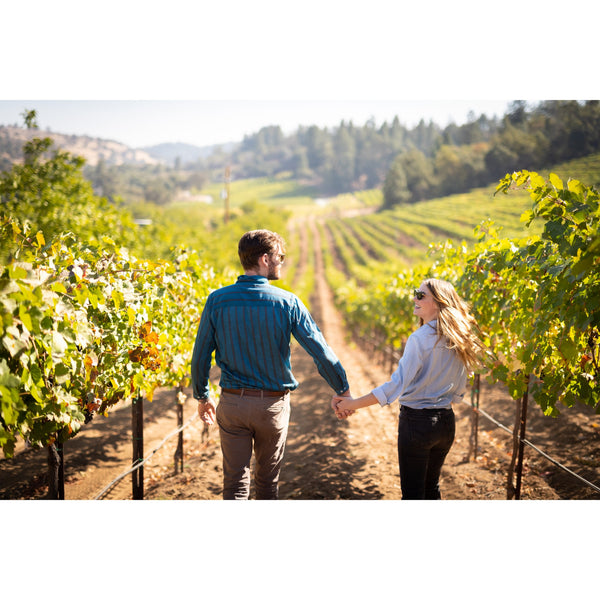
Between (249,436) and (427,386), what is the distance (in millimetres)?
830

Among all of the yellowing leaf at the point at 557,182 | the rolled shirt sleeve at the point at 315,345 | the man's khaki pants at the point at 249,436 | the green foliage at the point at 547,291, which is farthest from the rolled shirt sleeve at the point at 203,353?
the yellowing leaf at the point at 557,182

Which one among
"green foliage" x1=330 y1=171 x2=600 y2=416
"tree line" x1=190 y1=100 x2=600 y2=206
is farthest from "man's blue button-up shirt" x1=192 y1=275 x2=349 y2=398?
"tree line" x1=190 y1=100 x2=600 y2=206

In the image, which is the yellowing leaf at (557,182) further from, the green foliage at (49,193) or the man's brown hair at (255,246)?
the green foliage at (49,193)

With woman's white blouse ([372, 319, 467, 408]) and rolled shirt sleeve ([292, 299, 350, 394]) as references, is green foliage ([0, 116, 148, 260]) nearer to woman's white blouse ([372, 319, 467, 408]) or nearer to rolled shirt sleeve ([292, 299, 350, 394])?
rolled shirt sleeve ([292, 299, 350, 394])

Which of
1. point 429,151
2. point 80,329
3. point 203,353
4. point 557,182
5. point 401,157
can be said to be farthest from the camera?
point 401,157

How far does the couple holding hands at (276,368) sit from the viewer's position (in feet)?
6.82

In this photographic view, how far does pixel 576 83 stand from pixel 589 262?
80.6 inches

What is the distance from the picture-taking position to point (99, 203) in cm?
860

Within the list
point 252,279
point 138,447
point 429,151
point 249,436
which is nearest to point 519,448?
point 249,436

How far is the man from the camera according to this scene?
208 cm

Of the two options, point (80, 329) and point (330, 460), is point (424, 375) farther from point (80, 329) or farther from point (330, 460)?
point (330, 460)

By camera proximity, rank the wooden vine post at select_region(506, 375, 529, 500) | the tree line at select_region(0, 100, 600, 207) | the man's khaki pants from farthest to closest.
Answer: the tree line at select_region(0, 100, 600, 207), the wooden vine post at select_region(506, 375, 529, 500), the man's khaki pants

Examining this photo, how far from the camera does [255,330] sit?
2074 mm

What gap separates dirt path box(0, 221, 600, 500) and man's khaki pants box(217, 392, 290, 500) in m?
1.57
